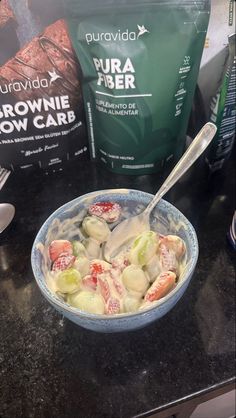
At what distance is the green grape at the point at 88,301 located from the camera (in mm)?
360

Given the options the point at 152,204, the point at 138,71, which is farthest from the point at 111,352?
the point at 138,71

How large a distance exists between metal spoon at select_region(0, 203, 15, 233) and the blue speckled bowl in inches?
4.8

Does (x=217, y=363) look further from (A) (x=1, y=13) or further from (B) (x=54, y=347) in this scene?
(A) (x=1, y=13)

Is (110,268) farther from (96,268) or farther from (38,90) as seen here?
(38,90)

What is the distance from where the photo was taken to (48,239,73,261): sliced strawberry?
0.42 metres

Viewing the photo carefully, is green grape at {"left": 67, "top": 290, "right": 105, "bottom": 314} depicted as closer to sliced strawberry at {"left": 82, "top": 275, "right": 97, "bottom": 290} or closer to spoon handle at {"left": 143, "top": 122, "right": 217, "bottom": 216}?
sliced strawberry at {"left": 82, "top": 275, "right": 97, "bottom": 290}

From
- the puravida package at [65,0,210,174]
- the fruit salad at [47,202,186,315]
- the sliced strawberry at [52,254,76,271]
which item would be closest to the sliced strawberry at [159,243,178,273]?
the fruit salad at [47,202,186,315]

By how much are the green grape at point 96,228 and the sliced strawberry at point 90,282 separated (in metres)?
0.07

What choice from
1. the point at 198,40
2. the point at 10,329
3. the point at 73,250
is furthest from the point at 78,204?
the point at 198,40

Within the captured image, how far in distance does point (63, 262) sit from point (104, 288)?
0.06 metres

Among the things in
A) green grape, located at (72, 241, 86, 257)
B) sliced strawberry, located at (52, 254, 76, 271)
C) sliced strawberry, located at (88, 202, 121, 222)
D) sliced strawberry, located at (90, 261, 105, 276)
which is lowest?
sliced strawberry, located at (90, 261, 105, 276)

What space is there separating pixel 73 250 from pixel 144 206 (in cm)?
10

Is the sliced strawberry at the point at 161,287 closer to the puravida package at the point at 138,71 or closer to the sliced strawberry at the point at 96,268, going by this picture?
the sliced strawberry at the point at 96,268

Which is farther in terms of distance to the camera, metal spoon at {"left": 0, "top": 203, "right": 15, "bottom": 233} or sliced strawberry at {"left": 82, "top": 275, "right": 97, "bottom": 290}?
metal spoon at {"left": 0, "top": 203, "right": 15, "bottom": 233}
